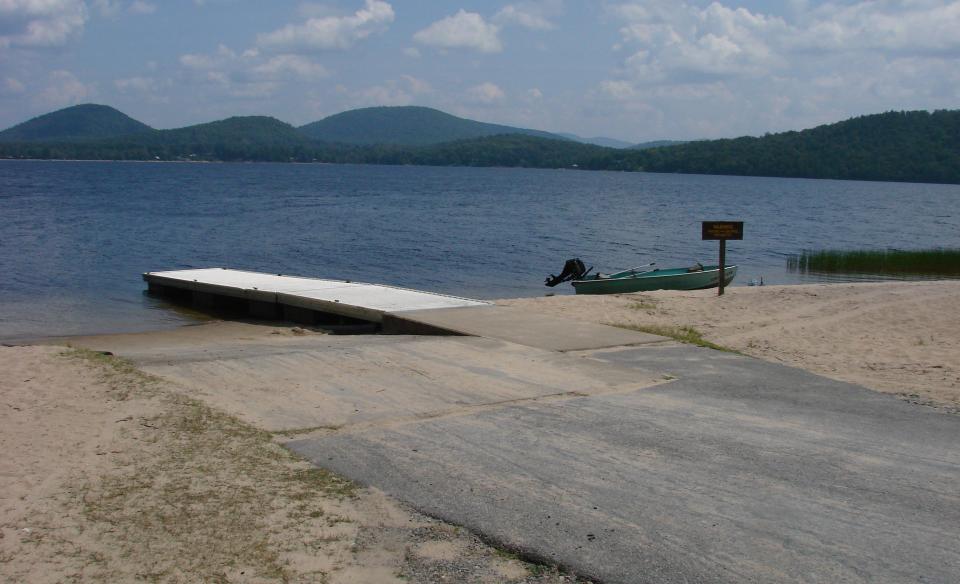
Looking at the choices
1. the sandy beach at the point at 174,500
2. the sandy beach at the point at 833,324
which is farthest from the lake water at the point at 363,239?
the sandy beach at the point at 174,500

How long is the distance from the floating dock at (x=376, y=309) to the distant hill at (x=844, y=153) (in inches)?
5326

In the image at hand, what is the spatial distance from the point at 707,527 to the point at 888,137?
6374 inches

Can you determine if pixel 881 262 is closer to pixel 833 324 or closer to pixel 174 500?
pixel 833 324

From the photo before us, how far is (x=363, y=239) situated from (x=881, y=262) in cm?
2081

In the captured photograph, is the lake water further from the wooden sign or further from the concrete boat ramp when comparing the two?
the concrete boat ramp

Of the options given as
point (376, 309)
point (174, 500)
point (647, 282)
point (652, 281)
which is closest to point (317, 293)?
point (376, 309)

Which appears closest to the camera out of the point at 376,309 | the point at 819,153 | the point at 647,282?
the point at 376,309

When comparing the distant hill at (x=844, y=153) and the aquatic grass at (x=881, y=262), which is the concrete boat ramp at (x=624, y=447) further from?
the distant hill at (x=844, y=153)

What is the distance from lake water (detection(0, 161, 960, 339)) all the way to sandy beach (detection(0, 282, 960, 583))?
1019 cm

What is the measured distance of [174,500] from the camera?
5.14m

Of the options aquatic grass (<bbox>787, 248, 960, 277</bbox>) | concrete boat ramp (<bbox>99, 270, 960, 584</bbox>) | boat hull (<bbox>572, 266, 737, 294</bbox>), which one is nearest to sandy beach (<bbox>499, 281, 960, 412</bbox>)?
concrete boat ramp (<bbox>99, 270, 960, 584</bbox>)

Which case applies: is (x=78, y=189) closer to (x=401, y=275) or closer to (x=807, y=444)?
(x=401, y=275)

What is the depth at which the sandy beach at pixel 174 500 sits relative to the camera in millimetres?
4379

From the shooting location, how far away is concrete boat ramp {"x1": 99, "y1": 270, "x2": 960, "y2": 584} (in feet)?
15.5
